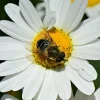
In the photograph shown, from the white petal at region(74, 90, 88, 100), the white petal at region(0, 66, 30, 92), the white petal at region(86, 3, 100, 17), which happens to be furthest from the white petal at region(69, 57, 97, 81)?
the white petal at region(86, 3, 100, 17)

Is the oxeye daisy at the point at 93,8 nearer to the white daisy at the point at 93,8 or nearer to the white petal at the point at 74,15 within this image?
the white daisy at the point at 93,8

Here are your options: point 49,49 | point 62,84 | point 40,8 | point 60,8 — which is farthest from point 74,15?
point 40,8

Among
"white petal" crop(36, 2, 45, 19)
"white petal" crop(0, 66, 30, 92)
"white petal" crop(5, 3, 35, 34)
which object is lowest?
"white petal" crop(0, 66, 30, 92)

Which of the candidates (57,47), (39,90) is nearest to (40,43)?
(57,47)

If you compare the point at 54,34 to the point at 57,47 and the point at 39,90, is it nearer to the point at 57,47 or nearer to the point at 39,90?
the point at 57,47

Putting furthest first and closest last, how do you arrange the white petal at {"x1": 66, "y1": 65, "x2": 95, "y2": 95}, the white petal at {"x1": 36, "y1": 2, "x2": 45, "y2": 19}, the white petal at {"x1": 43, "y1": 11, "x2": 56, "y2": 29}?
the white petal at {"x1": 36, "y1": 2, "x2": 45, "y2": 19} → the white petal at {"x1": 43, "y1": 11, "x2": 56, "y2": 29} → the white petal at {"x1": 66, "y1": 65, "x2": 95, "y2": 95}

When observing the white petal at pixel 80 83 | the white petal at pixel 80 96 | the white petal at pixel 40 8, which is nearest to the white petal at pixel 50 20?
the white petal at pixel 80 83

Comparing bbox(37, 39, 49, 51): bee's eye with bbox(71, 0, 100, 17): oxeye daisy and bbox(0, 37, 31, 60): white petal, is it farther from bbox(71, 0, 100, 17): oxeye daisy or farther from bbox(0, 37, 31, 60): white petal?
bbox(71, 0, 100, 17): oxeye daisy
